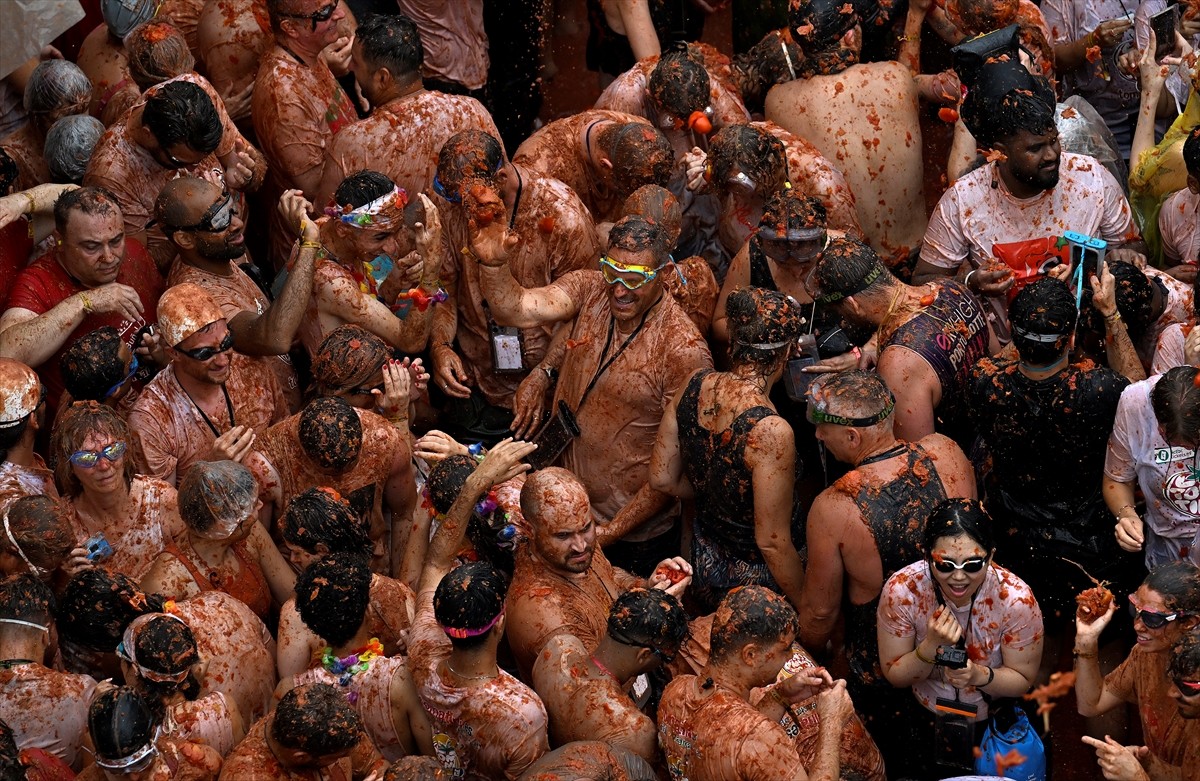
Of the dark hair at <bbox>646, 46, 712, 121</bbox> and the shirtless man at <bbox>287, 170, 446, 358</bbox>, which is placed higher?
the dark hair at <bbox>646, 46, 712, 121</bbox>

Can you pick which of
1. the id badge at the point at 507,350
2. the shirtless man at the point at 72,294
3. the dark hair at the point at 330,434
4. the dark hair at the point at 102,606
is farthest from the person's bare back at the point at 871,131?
the dark hair at the point at 102,606

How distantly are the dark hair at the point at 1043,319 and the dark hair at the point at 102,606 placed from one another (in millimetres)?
3637

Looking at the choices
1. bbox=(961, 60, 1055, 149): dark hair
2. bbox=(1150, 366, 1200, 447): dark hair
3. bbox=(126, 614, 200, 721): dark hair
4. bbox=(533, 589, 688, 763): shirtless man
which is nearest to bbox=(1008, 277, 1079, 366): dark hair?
bbox=(1150, 366, 1200, 447): dark hair

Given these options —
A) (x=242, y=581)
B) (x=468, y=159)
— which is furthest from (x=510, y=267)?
(x=242, y=581)

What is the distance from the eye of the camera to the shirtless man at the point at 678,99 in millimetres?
8617

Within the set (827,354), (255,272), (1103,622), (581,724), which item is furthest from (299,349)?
(1103,622)

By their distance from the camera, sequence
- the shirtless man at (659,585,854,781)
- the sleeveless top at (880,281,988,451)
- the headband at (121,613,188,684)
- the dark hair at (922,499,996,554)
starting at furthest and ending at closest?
the sleeveless top at (880,281,988,451) → the dark hair at (922,499,996,554) → the headband at (121,613,188,684) → the shirtless man at (659,585,854,781)

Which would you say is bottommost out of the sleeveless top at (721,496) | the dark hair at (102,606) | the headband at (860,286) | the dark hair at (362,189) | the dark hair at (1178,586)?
the sleeveless top at (721,496)

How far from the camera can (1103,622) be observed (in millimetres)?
6004

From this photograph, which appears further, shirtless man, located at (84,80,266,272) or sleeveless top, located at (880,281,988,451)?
shirtless man, located at (84,80,266,272)

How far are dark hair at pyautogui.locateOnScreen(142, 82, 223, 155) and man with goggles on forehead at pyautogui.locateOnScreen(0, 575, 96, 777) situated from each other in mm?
2601

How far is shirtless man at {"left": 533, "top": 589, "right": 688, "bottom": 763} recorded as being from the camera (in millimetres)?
5938

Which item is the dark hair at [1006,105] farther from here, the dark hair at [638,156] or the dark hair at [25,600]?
the dark hair at [25,600]

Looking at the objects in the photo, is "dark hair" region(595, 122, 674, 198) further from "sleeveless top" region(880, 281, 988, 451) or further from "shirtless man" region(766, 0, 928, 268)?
"sleeveless top" region(880, 281, 988, 451)
